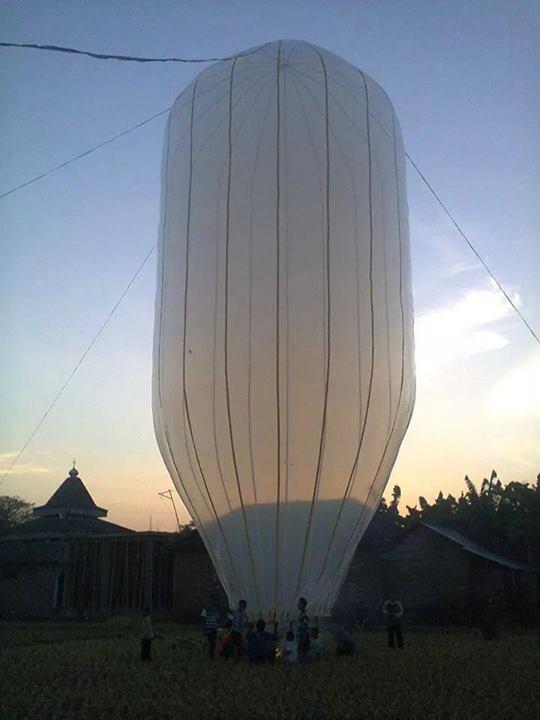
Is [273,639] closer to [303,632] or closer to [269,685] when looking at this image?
[303,632]

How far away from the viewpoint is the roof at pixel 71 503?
1364 inches

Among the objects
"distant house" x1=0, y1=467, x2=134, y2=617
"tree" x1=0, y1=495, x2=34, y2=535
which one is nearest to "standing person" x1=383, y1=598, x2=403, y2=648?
"distant house" x1=0, y1=467, x2=134, y2=617

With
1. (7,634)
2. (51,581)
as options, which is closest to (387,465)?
(7,634)

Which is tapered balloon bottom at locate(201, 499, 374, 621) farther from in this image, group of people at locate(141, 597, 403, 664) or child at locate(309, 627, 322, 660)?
child at locate(309, 627, 322, 660)

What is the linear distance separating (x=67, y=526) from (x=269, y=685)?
84.6 feet

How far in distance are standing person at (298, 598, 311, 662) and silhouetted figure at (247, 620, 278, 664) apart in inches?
12.9

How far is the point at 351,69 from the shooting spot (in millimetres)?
12172

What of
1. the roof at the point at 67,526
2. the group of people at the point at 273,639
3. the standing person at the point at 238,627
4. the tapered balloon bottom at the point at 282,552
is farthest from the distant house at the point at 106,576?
the tapered balloon bottom at the point at 282,552

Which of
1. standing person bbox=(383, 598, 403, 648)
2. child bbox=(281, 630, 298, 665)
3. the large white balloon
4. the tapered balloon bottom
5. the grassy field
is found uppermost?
the large white balloon

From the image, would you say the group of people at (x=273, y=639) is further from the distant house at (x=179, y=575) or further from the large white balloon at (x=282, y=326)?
the distant house at (x=179, y=575)

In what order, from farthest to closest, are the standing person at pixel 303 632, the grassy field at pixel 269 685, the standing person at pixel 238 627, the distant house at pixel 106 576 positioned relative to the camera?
the distant house at pixel 106 576, the standing person at pixel 238 627, the standing person at pixel 303 632, the grassy field at pixel 269 685

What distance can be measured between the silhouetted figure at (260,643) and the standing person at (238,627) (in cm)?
17

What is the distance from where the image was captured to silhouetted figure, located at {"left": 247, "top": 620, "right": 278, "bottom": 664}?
33.1ft

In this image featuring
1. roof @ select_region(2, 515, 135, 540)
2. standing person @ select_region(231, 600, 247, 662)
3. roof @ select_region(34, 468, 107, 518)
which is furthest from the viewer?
roof @ select_region(34, 468, 107, 518)
